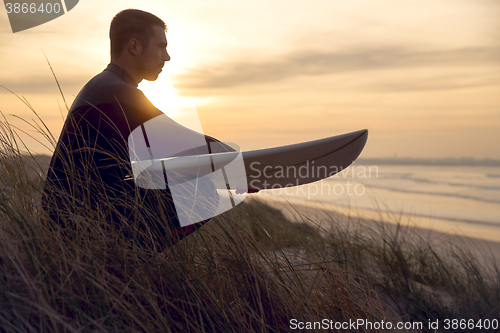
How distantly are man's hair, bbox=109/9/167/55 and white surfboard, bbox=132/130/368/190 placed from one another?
0.79 metres

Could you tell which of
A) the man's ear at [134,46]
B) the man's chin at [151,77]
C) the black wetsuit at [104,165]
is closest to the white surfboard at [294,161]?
the black wetsuit at [104,165]

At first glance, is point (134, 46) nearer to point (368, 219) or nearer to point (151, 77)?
point (151, 77)

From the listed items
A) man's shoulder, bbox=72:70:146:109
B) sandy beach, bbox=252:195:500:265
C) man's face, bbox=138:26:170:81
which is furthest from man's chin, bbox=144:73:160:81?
sandy beach, bbox=252:195:500:265

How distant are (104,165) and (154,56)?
2.29 feet

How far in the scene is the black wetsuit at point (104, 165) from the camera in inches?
59.6

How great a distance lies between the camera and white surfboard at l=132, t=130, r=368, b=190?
6.66 feet

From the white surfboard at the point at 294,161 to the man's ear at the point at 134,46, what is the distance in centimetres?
74

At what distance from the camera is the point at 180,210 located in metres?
1.58

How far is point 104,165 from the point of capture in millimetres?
1659

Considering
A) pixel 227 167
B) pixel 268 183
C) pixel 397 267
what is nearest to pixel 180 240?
pixel 227 167

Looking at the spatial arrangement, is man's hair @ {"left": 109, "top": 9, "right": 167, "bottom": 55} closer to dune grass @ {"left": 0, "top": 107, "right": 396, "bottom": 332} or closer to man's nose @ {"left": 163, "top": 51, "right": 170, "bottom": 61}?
man's nose @ {"left": 163, "top": 51, "right": 170, "bottom": 61}

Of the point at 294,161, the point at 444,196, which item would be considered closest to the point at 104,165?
the point at 294,161

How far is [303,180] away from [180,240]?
1.21 m

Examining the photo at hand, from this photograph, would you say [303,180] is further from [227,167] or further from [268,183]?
[227,167]
